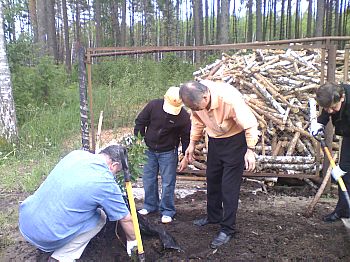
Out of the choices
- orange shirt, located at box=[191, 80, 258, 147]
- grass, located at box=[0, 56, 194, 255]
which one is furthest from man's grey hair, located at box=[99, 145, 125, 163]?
grass, located at box=[0, 56, 194, 255]

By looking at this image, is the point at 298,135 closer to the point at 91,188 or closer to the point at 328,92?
the point at 328,92

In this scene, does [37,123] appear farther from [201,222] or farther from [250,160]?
[250,160]

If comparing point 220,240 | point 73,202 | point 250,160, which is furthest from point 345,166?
point 73,202

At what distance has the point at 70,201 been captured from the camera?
2.66m

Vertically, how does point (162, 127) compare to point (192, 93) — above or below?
below

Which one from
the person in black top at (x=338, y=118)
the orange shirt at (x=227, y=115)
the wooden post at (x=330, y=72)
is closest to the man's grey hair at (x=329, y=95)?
the person in black top at (x=338, y=118)

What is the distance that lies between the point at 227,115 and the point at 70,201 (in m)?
1.61

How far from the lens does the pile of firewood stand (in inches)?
221

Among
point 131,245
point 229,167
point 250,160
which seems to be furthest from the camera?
point 229,167

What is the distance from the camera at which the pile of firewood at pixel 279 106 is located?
5.60 meters

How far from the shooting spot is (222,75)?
6840mm

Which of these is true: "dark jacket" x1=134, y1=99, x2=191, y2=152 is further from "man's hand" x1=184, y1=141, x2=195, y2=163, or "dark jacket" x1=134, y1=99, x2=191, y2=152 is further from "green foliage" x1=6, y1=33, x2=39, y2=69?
"green foliage" x1=6, y1=33, x2=39, y2=69

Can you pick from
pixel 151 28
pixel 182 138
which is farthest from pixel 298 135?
pixel 151 28

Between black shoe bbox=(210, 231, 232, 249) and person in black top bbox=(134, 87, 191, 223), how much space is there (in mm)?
676
